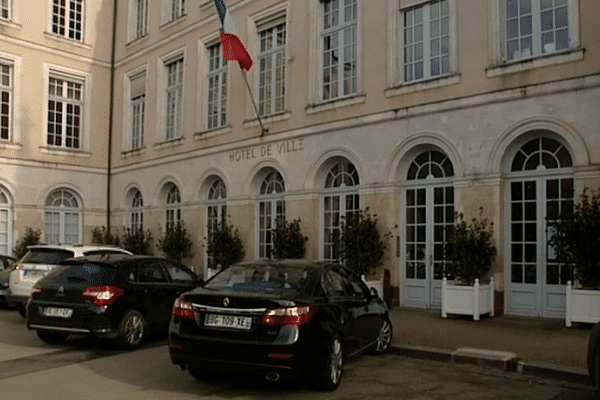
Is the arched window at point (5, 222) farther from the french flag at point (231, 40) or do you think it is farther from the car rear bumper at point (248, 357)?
the car rear bumper at point (248, 357)

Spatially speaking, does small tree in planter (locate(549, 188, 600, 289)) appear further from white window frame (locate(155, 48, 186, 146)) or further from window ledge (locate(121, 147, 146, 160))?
window ledge (locate(121, 147, 146, 160))

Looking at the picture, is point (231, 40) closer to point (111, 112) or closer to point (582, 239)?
point (582, 239)

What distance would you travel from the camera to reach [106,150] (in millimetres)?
24391

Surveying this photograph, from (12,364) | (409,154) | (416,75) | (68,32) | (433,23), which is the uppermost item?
(68,32)

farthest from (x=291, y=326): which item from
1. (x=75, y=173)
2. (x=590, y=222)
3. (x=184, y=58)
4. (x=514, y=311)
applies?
(x=75, y=173)

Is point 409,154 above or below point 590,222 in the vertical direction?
above

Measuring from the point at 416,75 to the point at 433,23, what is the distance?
1153 millimetres

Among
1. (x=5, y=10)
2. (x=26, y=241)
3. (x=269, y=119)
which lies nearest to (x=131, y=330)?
(x=269, y=119)

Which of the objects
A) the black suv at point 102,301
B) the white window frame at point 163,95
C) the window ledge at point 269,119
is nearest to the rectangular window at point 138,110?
the white window frame at point 163,95

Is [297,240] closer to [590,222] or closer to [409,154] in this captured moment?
[409,154]

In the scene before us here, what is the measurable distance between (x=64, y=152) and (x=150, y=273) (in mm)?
15235

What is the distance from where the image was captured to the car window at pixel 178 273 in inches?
399

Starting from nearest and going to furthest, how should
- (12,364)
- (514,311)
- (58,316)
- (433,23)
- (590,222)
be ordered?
1. (12,364)
2. (58,316)
3. (590,222)
4. (514,311)
5. (433,23)

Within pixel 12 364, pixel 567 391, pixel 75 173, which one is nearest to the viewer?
pixel 567 391
